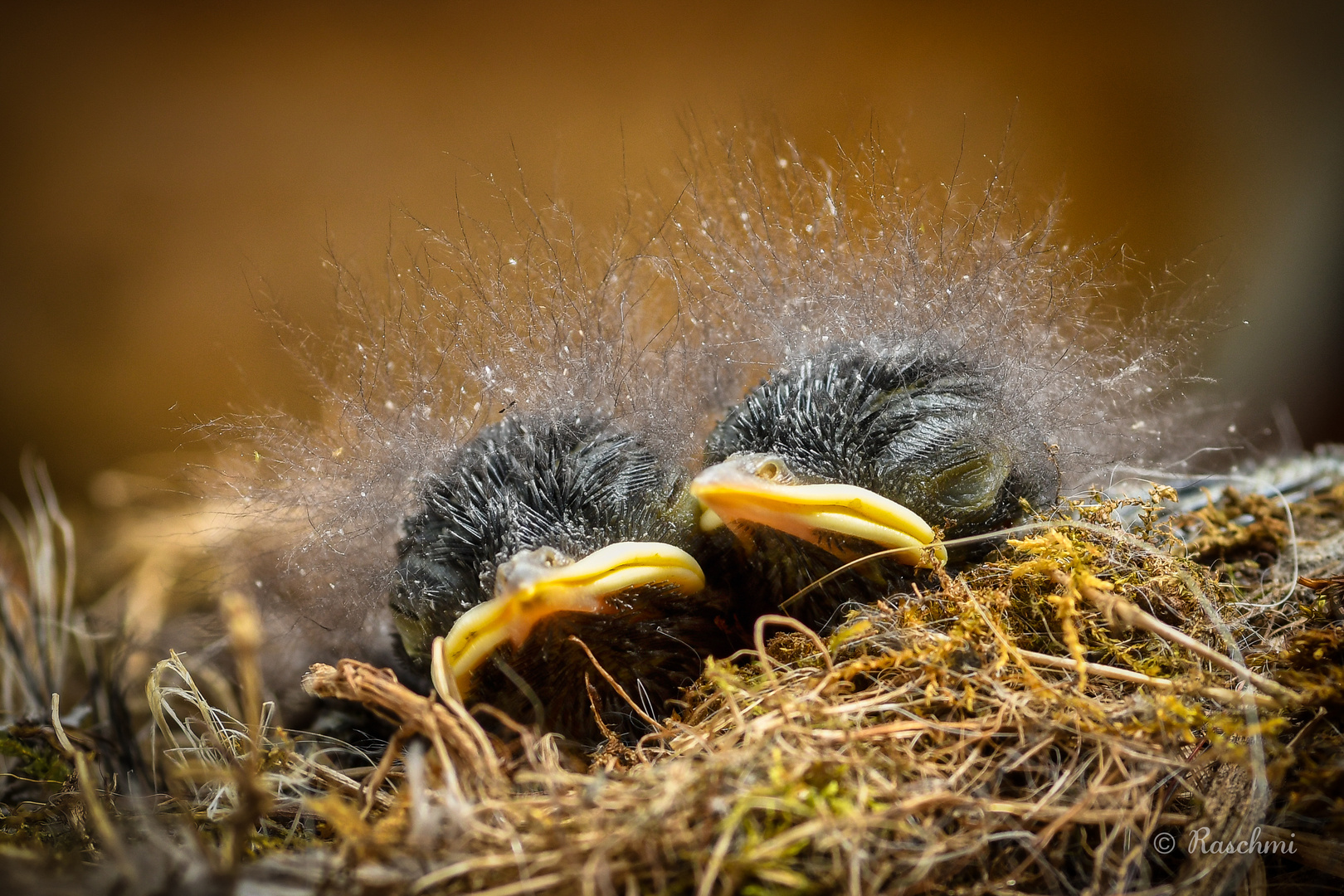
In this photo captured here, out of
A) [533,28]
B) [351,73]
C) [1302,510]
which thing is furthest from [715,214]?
[351,73]

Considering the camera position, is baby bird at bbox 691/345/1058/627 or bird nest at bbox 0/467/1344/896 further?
baby bird at bbox 691/345/1058/627

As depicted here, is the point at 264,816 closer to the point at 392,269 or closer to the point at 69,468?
the point at 392,269

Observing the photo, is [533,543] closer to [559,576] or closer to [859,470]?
[559,576]

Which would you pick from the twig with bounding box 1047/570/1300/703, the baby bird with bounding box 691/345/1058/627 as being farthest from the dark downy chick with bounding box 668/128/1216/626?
the twig with bounding box 1047/570/1300/703

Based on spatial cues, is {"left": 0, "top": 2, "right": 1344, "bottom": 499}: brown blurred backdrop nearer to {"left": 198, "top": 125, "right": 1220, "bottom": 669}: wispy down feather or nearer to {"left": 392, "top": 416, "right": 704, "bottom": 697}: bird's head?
{"left": 198, "top": 125, "right": 1220, "bottom": 669}: wispy down feather

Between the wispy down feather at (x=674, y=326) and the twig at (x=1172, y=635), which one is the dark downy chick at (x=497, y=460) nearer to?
the wispy down feather at (x=674, y=326)

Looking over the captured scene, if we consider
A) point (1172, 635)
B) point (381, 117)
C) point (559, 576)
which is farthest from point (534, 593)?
point (381, 117)
